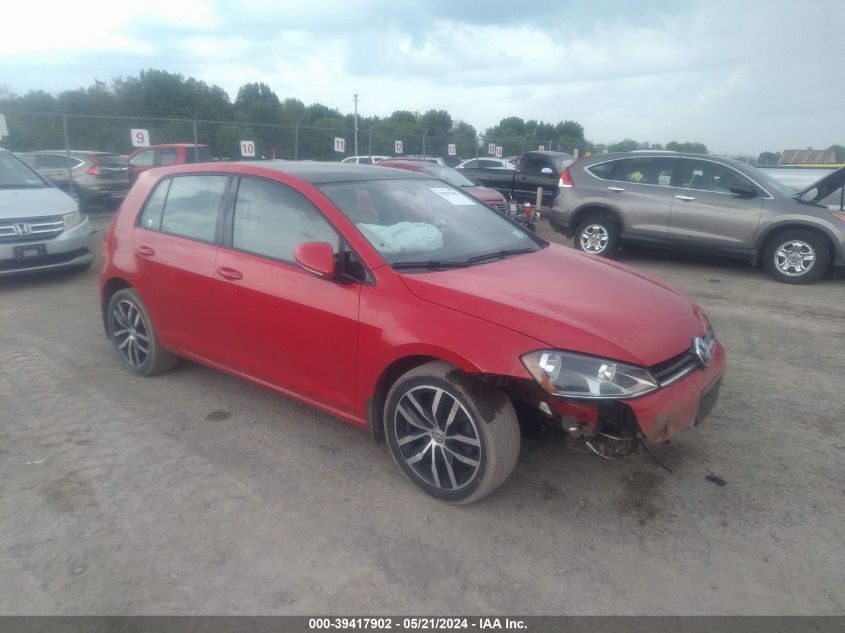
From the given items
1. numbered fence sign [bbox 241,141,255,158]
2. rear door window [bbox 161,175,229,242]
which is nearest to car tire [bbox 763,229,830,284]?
rear door window [bbox 161,175,229,242]

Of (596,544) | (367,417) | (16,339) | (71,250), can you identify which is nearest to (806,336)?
(596,544)

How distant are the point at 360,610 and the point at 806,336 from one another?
17.2 ft

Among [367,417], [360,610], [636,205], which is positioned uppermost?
[636,205]

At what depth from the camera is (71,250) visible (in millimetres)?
7660

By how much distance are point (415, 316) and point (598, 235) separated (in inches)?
285

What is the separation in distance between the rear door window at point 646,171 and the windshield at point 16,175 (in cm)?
829

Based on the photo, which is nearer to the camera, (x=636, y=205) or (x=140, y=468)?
(x=140, y=468)

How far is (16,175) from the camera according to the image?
7980 millimetres

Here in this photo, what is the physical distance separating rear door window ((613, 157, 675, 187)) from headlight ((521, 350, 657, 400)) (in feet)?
23.4

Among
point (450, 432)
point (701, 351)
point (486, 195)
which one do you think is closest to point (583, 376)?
point (450, 432)

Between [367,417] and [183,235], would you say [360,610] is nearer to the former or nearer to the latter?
[367,417]

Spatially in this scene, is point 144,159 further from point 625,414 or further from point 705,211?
point 625,414

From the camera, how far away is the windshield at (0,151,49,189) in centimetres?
779

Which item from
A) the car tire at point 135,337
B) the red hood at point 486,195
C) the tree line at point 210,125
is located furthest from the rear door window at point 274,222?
the tree line at point 210,125
